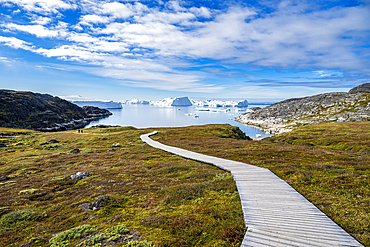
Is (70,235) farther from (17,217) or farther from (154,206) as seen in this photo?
(17,217)

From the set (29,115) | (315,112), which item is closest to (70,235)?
(315,112)

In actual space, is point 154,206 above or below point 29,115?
below

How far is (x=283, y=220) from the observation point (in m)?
7.28

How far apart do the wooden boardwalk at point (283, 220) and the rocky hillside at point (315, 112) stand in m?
104

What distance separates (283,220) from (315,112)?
14635cm

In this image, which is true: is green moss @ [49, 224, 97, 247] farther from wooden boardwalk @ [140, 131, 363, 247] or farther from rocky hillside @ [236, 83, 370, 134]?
rocky hillside @ [236, 83, 370, 134]

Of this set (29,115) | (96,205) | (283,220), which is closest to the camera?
(283,220)

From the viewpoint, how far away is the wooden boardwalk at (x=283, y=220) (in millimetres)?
6023

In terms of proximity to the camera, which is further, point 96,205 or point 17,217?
point 96,205

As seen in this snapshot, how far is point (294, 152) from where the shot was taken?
2191cm

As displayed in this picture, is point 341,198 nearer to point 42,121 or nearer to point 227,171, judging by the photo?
point 227,171

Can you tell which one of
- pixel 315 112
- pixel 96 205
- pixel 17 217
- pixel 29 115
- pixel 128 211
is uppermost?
pixel 315 112

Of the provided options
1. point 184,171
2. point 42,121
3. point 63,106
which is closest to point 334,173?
point 184,171

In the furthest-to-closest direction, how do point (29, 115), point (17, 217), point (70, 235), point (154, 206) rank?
point (29, 115) → point (17, 217) → point (154, 206) → point (70, 235)
